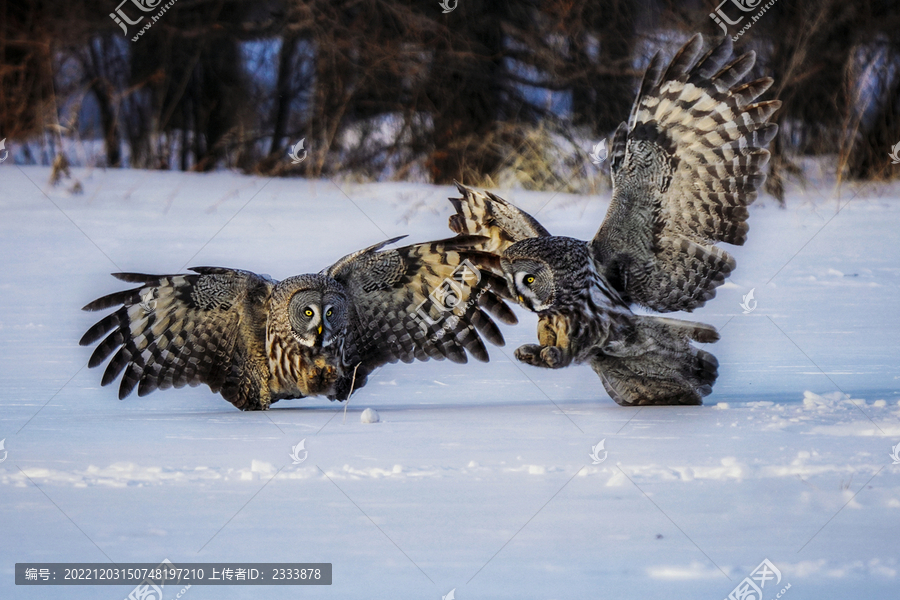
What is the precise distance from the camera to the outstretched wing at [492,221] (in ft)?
15.7

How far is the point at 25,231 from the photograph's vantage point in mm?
8484

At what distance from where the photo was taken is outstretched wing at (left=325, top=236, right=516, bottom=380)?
4684mm

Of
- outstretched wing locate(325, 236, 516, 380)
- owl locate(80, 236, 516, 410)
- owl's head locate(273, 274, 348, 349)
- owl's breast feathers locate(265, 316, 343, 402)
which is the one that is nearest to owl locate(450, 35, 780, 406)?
outstretched wing locate(325, 236, 516, 380)

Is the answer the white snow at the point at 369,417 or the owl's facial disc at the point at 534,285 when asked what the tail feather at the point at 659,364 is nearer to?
the owl's facial disc at the point at 534,285

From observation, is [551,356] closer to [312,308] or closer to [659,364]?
[659,364]

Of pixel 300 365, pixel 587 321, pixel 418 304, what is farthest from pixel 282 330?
pixel 587 321

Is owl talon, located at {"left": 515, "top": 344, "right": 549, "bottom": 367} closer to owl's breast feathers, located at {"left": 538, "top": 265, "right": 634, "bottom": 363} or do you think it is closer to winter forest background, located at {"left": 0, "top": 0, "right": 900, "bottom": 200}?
owl's breast feathers, located at {"left": 538, "top": 265, "right": 634, "bottom": 363}

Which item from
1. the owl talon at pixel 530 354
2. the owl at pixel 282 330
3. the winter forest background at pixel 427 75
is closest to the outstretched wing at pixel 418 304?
the owl at pixel 282 330

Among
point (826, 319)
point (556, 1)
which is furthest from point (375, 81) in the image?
point (826, 319)

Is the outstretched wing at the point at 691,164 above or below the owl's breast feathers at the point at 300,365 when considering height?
above

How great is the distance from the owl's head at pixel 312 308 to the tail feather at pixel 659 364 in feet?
3.70

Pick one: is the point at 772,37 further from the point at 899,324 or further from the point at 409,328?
the point at 409,328

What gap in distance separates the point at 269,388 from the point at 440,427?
2.83 ft

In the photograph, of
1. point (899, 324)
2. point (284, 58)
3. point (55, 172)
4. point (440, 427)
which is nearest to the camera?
point (440, 427)
